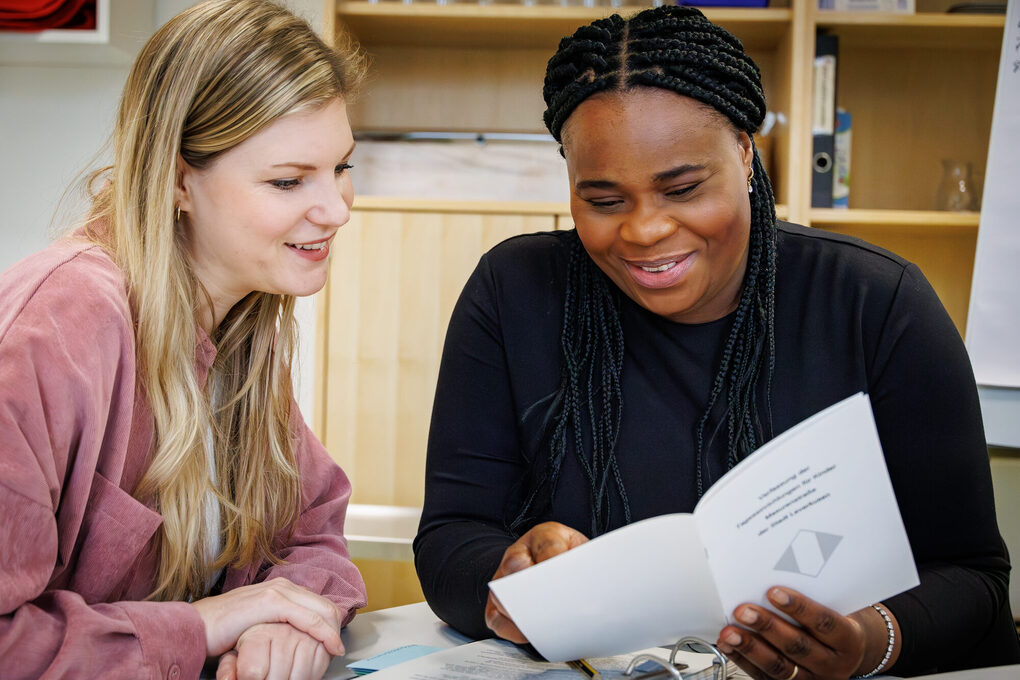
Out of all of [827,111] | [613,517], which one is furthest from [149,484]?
[827,111]

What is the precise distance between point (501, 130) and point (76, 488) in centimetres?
192

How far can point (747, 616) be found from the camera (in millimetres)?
738

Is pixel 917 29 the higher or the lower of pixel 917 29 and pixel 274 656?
the higher

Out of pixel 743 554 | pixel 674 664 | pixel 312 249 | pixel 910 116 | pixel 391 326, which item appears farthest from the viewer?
pixel 910 116

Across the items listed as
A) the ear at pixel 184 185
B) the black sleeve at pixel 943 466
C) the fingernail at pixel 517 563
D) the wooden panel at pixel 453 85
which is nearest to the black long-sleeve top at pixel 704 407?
the black sleeve at pixel 943 466

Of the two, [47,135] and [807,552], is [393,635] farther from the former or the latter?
[47,135]

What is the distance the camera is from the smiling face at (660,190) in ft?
3.28

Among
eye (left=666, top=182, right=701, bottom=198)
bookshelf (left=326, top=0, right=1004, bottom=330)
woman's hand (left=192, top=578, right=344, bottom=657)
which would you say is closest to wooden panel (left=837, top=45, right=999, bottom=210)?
bookshelf (left=326, top=0, right=1004, bottom=330)

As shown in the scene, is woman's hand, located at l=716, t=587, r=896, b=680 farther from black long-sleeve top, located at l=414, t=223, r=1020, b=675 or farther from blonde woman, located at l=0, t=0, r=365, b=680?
blonde woman, located at l=0, t=0, r=365, b=680

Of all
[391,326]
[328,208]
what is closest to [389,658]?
[328,208]

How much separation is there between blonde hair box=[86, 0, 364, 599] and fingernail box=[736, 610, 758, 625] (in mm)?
563

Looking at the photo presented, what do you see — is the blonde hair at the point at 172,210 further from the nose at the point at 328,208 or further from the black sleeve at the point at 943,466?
the black sleeve at the point at 943,466

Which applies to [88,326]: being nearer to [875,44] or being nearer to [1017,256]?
[1017,256]

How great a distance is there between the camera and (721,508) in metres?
0.68
